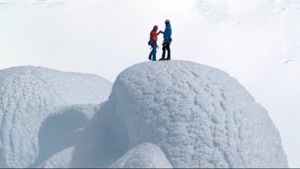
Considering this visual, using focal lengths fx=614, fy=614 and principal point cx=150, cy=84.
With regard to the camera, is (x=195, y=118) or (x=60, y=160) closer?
(x=195, y=118)

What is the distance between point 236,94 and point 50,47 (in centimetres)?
1210

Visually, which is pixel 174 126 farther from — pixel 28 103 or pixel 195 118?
pixel 28 103

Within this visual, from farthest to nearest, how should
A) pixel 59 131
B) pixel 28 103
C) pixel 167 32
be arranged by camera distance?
pixel 167 32 < pixel 28 103 < pixel 59 131

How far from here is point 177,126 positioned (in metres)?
4.14

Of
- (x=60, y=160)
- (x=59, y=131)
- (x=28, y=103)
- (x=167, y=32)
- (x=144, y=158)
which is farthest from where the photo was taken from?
(x=167, y=32)

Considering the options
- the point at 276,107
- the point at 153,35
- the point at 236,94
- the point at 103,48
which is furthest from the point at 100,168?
the point at 103,48

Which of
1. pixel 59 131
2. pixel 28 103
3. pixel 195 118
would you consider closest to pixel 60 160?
pixel 59 131

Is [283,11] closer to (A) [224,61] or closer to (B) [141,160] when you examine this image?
(A) [224,61]

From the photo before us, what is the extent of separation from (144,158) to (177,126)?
12.3 inches

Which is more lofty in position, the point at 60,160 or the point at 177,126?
the point at 177,126

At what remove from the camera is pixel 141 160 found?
4066 mm

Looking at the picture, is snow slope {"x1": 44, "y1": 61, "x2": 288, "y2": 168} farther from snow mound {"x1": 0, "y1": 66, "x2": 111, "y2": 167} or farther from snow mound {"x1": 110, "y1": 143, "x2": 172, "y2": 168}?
snow mound {"x1": 0, "y1": 66, "x2": 111, "y2": 167}

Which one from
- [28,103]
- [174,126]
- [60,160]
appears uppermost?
[174,126]

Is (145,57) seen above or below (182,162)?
below
